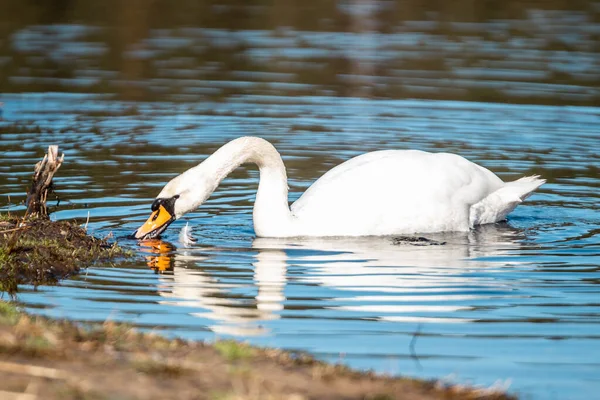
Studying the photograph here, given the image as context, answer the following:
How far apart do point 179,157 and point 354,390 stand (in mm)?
10156

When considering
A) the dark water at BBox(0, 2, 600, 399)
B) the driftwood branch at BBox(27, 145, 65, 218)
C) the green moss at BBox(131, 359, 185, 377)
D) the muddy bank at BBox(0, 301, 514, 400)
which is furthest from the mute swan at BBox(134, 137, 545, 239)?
the green moss at BBox(131, 359, 185, 377)

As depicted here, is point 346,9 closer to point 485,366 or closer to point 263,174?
point 263,174

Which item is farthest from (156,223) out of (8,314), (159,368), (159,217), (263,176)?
(159,368)

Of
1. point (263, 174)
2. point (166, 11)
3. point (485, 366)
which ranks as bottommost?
point (485, 366)

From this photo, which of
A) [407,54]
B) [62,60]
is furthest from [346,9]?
[62,60]

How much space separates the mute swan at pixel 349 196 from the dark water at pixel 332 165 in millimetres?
208

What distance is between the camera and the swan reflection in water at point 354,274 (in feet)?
28.3

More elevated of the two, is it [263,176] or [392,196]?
[263,176]

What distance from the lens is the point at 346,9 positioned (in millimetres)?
32469

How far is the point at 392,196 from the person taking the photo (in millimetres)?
11430

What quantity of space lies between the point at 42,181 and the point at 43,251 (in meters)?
1.26

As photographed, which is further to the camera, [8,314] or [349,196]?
[349,196]

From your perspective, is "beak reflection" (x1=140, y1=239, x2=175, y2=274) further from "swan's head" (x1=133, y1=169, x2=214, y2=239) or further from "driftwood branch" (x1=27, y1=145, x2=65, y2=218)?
"driftwood branch" (x1=27, y1=145, x2=65, y2=218)

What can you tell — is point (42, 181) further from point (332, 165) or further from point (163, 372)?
point (163, 372)
